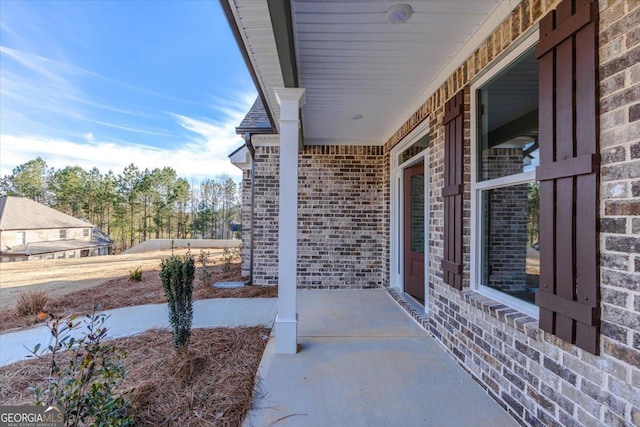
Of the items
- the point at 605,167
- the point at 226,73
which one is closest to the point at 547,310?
the point at 605,167

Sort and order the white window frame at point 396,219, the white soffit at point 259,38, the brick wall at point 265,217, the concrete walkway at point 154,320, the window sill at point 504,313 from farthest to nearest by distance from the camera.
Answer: the brick wall at point 265,217, the white window frame at point 396,219, the concrete walkway at point 154,320, the white soffit at point 259,38, the window sill at point 504,313

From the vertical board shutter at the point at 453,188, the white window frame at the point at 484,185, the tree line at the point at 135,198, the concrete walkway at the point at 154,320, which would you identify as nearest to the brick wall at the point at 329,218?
the concrete walkway at the point at 154,320

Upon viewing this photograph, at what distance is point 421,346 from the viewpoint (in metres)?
3.15

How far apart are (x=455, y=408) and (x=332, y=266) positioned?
3887 mm

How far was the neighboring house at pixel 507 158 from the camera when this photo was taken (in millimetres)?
1404

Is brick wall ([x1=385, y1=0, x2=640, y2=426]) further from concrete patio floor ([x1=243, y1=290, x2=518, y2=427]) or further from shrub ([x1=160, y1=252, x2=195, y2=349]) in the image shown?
shrub ([x1=160, y1=252, x2=195, y2=349])

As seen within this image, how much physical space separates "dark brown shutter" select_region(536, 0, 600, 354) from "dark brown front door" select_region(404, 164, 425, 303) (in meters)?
2.76

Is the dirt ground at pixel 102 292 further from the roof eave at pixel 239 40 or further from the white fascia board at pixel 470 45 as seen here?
the white fascia board at pixel 470 45

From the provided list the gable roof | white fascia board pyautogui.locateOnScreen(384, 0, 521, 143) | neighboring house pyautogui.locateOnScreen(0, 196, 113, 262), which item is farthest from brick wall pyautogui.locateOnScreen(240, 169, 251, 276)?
the gable roof

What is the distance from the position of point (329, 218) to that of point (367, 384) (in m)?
3.77


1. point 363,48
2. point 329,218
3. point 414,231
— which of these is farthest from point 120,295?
point 363,48

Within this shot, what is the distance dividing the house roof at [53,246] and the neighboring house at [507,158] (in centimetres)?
2379

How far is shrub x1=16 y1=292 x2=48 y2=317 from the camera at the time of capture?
4555 millimetres

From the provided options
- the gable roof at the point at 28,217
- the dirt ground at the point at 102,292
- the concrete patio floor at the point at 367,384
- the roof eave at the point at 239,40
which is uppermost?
the roof eave at the point at 239,40
